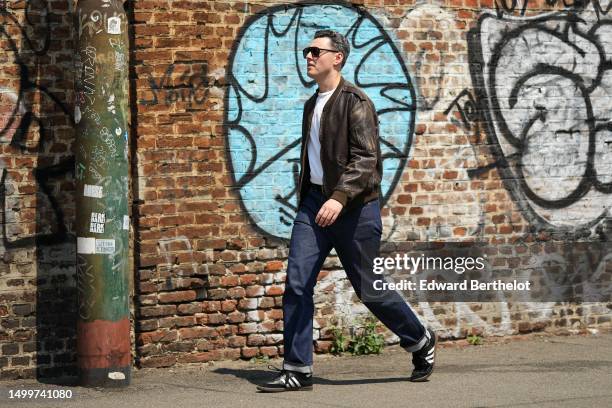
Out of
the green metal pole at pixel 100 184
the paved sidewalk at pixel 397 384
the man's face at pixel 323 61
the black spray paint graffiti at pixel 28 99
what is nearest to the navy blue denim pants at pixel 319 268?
the paved sidewalk at pixel 397 384

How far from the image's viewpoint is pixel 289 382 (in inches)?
264

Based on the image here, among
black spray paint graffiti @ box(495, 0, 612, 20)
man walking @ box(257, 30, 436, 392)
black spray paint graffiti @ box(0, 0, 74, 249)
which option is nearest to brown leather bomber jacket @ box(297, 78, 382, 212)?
man walking @ box(257, 30, 436, 392)

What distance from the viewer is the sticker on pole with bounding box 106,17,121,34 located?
22.3 ft

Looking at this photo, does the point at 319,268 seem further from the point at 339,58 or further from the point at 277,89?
the point at 277,89

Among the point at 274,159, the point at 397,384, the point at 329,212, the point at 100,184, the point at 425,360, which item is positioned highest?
the point at 274,159

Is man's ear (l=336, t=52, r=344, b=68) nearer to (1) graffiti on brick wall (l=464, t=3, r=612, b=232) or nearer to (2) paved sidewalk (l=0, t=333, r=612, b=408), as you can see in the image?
(2) paved sidewalk (l=0, t=333, r=612, b=408)

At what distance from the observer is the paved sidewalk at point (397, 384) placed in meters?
6.48

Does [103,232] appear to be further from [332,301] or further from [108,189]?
[332,301]

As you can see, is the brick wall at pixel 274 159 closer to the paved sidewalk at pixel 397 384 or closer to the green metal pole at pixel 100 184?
the paved sidewalk at pixel 397 384

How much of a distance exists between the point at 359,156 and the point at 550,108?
2804 millimetres

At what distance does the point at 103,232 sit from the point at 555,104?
3.88m

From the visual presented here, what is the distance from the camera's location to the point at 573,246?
9.08 meters

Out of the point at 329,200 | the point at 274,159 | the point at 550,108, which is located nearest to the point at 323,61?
the point at 329,200

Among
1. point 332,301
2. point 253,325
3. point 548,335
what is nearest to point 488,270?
point 548,335
